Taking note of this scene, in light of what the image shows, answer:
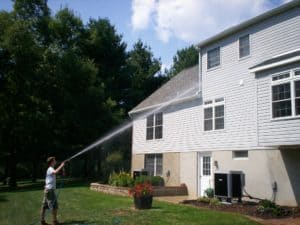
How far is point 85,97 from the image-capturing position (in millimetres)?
38250

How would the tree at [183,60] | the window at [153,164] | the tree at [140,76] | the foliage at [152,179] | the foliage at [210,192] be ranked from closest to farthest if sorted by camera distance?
the foliage at [210,192]
the foliage at [152,179]
the window at [153,164]
the tree at [140,76]
the tree at [183,60]

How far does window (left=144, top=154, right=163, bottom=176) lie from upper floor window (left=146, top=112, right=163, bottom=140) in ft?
3.93

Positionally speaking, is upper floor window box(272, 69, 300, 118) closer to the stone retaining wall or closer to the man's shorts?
the stone retaining wall

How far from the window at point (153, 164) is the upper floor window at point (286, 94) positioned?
1092 cm

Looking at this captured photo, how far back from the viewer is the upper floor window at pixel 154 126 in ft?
86.3

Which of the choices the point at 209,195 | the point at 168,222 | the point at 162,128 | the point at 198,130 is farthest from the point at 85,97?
the point at 168,222

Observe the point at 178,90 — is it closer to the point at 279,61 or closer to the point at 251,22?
the point at 251,22

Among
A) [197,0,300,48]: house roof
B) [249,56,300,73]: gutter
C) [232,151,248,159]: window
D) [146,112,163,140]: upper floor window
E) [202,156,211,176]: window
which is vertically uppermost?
[197,0,300,48]: house roof

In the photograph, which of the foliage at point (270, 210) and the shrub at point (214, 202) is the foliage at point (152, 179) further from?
the foliage at point (270, 210)

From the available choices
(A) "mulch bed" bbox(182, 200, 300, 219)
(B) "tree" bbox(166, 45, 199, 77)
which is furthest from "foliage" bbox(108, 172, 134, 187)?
(B) "tree" bbox(166, 45, 199, 77)

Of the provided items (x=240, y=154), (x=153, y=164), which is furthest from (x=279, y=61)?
(x=153, y=164)

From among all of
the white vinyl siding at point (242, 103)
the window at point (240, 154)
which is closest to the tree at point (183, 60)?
the white vinyl siding at point (242, 103)

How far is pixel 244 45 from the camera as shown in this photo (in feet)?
64.1

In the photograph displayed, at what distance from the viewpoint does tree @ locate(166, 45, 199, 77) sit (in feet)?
190
